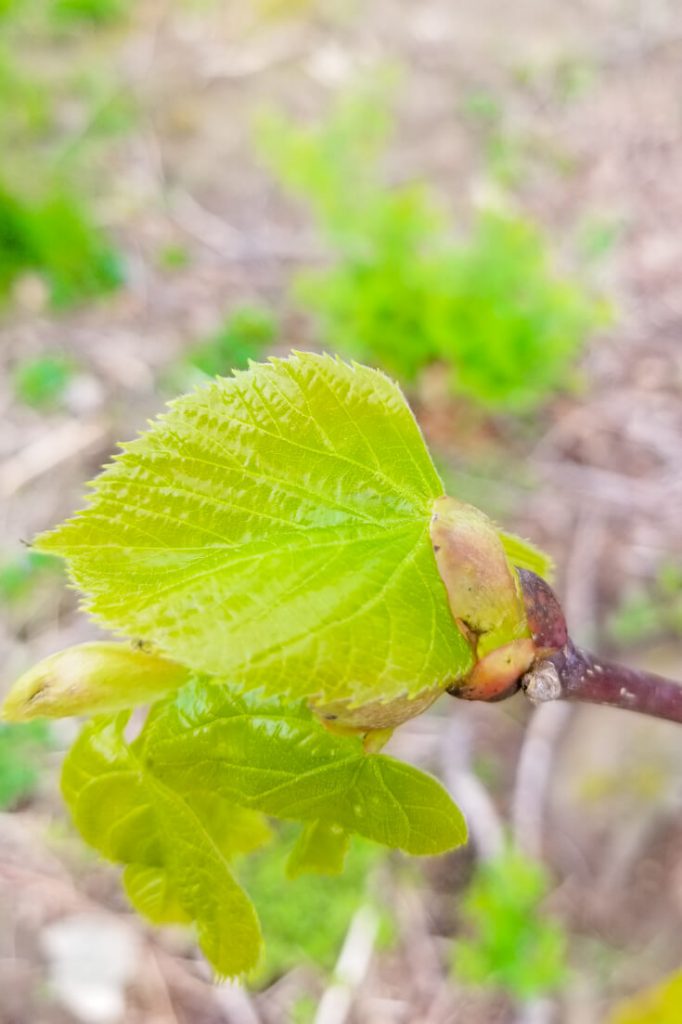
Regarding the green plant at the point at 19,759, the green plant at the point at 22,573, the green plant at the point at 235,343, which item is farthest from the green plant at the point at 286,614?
the green plant at the point at 235,343

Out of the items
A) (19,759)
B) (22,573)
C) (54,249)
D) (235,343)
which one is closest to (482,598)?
(19,759)

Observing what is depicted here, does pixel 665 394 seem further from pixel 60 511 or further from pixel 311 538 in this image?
pixel 311 538

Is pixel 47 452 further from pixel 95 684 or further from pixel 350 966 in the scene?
pixel 95 684

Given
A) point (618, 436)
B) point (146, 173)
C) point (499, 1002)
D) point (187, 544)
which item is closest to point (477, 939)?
point (499, 1002)

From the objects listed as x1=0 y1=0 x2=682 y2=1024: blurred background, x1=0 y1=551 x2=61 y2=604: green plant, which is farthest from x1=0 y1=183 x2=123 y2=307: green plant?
x1=0 y1=551 x2=61 y2=604: green plant

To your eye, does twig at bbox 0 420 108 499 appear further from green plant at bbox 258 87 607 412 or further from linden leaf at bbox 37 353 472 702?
linden leaf at bbox 37 353 472 702

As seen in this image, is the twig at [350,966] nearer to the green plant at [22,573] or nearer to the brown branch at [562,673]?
the green plant at [22,573]

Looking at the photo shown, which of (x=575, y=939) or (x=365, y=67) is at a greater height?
(x=365, y=67)
